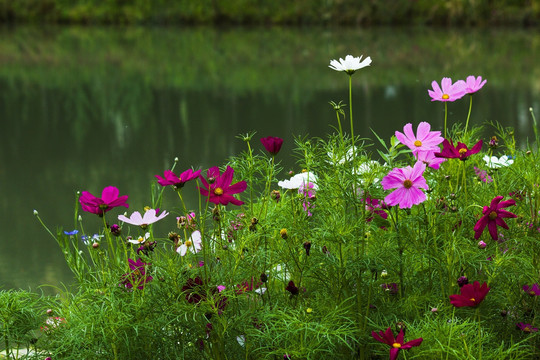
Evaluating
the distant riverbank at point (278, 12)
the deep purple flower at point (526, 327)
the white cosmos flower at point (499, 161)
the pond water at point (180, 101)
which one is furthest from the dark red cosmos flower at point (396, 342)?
the distant riverbank at point (278, 12)

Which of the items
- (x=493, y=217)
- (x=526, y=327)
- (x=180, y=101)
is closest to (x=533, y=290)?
(x=526, y=327)

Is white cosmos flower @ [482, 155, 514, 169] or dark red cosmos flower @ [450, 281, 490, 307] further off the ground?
dark red cosmos flower @ [450, 281, 490, 307]

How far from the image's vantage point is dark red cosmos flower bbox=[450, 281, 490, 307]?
4.47 feet

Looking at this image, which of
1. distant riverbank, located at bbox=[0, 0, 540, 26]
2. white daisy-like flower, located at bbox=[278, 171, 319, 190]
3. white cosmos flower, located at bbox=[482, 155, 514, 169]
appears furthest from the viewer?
distant riverbank, located at bbox=[0, 0, 540, 26]

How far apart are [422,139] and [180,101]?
6.03m

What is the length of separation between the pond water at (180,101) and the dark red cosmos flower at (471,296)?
152cm

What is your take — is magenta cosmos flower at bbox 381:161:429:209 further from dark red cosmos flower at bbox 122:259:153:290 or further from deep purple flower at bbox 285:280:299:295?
dark red cosmos flower at bbox 122:259:153:290

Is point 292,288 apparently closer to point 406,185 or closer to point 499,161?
point 406,185

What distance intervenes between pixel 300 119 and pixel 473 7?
1106 centimetres

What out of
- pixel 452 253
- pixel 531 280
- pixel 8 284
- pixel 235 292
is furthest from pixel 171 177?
pixel 8 284

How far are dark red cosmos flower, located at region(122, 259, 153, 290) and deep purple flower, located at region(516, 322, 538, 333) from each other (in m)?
0.79

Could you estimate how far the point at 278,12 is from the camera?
18.1 meters

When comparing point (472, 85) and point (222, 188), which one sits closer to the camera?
point (222, 188)

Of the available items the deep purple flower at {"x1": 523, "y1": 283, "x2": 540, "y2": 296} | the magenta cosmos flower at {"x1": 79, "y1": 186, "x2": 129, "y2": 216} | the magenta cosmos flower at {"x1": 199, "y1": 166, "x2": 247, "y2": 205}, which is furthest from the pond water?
the deep purple flower at {"x1": 523, "y1": 283, "x2": 540, "y2": 296}
